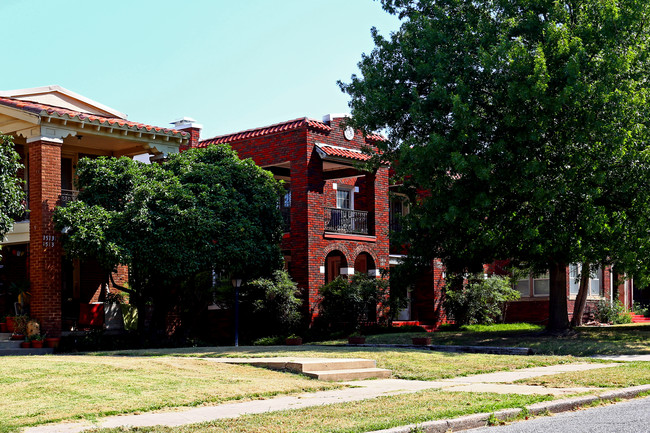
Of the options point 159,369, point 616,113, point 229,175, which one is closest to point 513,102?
point 616,113

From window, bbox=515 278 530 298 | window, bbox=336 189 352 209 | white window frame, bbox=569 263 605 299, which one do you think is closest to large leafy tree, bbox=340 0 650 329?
window, bbox=336 189 352 209

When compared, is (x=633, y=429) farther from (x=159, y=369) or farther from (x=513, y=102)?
(x=513, y=102)

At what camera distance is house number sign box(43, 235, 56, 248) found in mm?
21750

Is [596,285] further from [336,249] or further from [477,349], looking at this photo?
[477,349]

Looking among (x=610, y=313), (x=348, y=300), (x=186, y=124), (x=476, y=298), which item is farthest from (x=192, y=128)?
(x=610, y=313)

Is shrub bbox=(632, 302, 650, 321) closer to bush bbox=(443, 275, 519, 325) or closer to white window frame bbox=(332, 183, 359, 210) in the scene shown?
bush bbox=(443, 275, 519, 325)

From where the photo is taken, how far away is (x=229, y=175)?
23781mm

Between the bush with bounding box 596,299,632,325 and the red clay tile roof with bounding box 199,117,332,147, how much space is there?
17.1 m

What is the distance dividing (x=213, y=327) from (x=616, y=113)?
1623 cm

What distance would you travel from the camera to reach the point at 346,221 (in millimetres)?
29391

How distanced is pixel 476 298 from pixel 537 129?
11.7 m

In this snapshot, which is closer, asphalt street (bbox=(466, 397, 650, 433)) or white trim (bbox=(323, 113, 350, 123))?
asphalt street (bbox=(466, 397, 650, 433))

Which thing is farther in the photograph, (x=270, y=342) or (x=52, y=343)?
(x=270, y=342)

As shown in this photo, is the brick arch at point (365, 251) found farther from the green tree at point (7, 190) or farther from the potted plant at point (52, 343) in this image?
the green tree at point (7, 190)
